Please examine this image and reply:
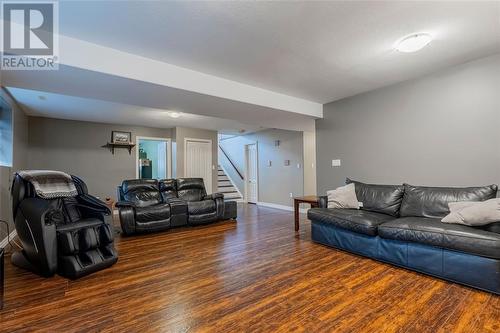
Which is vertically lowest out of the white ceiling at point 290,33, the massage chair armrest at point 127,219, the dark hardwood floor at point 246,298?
the dark hardwood floor at point 246,298

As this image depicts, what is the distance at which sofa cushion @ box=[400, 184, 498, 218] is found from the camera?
271 cm

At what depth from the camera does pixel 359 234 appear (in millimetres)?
3027

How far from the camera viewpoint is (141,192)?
499 cm

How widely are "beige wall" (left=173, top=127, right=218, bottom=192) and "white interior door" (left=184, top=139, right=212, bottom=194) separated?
4.8 inches

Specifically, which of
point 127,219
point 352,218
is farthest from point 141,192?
point 352,218

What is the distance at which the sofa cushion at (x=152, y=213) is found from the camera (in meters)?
4.23

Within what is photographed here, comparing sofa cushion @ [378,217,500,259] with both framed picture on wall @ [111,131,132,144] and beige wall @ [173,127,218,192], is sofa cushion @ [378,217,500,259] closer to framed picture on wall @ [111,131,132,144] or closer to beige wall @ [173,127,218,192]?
beige wall @ [173,127,218,192]

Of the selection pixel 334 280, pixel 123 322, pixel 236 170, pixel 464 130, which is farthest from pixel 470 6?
pixel 236 170

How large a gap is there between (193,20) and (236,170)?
22.9 ft

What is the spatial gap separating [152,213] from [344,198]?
3307 millimetres

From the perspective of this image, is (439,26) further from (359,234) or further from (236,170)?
(236,170)

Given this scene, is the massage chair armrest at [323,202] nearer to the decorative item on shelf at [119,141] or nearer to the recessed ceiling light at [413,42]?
the recessed ceiling light at [413,42]

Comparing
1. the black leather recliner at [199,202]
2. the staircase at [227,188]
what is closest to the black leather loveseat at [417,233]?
the black leather recliner at [199,202]

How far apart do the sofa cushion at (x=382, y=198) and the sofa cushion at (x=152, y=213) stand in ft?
11.1
